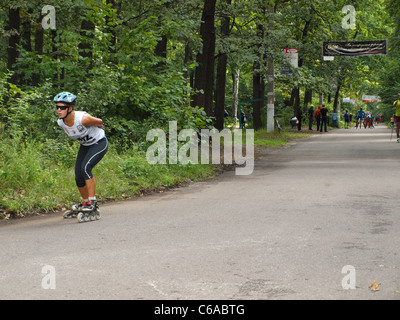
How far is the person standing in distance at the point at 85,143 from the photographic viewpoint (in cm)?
924

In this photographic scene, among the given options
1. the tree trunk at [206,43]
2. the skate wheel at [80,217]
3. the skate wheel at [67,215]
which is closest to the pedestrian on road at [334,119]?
the tree trunk at [206,43]

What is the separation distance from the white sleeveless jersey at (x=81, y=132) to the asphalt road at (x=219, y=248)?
3.93 ft

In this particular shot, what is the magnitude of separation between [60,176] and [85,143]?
264 centimetres

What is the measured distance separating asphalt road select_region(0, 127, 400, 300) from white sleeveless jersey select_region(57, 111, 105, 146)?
1197 mm

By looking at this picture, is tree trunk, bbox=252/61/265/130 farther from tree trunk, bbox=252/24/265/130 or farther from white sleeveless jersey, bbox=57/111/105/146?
white sleeveless jersey, bbox=57/111/105/146

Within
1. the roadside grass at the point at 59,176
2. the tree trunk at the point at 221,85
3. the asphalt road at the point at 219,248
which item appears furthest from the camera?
the tree trunk at the point at 221,85

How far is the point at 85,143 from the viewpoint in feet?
31.8

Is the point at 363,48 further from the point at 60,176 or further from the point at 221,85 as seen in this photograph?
the point at 60,176

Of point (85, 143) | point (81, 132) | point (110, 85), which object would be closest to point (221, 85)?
point (110, 85)

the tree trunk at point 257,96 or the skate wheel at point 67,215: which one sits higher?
the tree trunk at point 257,96

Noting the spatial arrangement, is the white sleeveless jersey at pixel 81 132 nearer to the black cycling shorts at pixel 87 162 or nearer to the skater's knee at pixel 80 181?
the black cycling shorts at pixel 87 162

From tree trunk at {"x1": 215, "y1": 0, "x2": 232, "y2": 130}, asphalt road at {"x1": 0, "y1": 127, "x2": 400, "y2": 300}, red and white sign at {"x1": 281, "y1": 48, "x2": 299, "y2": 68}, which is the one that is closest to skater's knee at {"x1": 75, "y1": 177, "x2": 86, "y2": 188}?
asphalt road at {"x1": 0, "y1": 127, "x2": 400, "y2": 300}

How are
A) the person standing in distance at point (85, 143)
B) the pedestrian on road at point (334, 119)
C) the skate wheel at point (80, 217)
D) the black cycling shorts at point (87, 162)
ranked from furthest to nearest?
the pedestrian on road at point (334, 119)
the black cycling shorts at point (87, 162)
the skate wheel at point (80, 217)
the person standing in distance at point (85, 143)
